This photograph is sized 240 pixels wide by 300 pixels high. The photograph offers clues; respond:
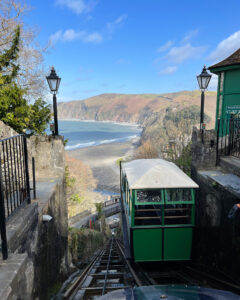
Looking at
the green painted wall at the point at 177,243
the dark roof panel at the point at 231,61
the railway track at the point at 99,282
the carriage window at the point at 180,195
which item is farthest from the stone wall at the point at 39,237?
the dark roof panel at the point at 231,61

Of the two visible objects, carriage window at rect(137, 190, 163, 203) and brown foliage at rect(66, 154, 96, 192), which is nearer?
carriage window at rect(137, 190, 163, 203)

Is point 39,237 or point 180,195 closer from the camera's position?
point 39,237

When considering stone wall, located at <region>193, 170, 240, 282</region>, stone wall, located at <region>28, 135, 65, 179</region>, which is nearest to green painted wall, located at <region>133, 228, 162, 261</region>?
stone wall, located at <region>193, 170, 240, 282</region>

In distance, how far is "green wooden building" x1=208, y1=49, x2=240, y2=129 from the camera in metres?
10.8

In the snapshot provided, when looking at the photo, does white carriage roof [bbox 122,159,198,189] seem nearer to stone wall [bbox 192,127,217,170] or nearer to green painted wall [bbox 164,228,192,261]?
green painted wall [bbox 164,228,192,261]

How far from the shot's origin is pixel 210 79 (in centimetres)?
927

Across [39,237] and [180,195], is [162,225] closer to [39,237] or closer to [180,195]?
[180,195]

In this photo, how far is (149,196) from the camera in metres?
7.00

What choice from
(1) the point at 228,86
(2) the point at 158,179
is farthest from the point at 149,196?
(1) the point at 228,86

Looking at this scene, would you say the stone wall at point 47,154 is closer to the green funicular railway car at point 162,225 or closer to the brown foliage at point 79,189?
the green funicular railway car at point 162,225

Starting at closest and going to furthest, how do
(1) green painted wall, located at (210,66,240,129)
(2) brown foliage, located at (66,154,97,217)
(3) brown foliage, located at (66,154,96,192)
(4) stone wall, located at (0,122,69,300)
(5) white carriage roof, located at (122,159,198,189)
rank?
(4) stone wall, located at (0,122,69,300)
(5) white carriage roof, located at (122,159,198,189)
(1) green painted wall, located at (210,66,240,129)
(2) brown foliage, located at (66,154,97,217)
(3) brown foliage, located at (66,154,96,192)

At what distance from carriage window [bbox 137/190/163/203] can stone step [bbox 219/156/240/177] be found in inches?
115

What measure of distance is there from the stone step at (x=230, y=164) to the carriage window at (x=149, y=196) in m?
2.91

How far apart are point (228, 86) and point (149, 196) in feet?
24.9
